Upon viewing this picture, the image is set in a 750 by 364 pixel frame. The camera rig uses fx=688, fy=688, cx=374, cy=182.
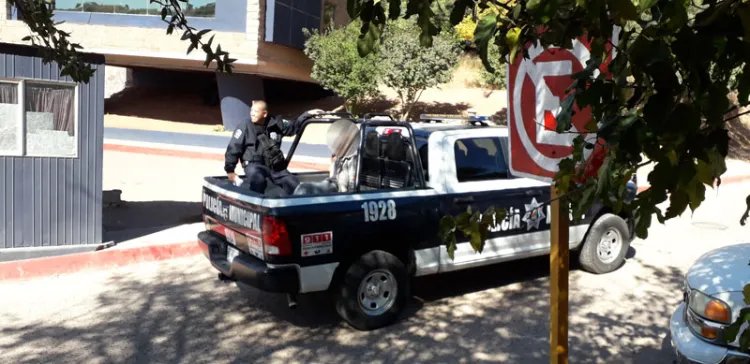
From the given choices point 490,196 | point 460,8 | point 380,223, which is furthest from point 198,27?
point 460,8

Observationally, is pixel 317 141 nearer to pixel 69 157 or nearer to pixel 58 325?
pixel 69 157

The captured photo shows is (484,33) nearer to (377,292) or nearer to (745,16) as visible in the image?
(745,16)

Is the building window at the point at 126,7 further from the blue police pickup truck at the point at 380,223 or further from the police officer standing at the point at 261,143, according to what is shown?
the blue police pickup truck at the point at 380,223

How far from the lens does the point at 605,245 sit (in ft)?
24.4

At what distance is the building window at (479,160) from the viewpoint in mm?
6340

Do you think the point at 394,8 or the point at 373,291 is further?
the point at 373,291

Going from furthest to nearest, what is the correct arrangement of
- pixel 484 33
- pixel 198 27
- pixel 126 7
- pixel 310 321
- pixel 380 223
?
pixel 126 7
pixel 198 27
pixel 310 321
pixel 380 223
pixel 484 33

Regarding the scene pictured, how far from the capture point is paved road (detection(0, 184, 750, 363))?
5.18m

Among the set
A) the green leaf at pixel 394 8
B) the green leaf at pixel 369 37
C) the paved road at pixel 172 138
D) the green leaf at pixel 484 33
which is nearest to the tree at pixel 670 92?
Answer: the green leaf at pixel 484 33

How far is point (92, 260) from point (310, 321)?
3.03m

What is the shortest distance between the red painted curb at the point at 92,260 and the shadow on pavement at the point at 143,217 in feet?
2.29

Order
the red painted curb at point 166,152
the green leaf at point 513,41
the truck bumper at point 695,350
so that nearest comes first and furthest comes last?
the green leaf at point 513,41, the truck bumper at point 695,350, the red painted curb at point 166,152

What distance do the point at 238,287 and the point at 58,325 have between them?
5.69 feet

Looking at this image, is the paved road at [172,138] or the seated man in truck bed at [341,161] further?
the paved road at [172,138]
